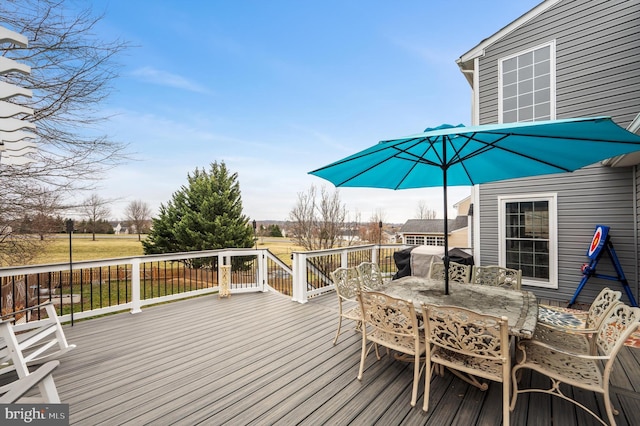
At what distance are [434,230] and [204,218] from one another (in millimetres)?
18024

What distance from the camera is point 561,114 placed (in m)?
5.00

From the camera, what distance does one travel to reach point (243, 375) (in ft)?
8.45

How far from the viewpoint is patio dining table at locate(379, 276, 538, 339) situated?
215 centimetres

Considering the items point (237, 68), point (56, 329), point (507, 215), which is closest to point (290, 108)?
point (237, 68)

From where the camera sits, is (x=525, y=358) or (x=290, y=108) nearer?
(x=525, y=358)

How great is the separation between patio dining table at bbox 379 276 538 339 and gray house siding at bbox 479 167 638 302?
3.14 meters

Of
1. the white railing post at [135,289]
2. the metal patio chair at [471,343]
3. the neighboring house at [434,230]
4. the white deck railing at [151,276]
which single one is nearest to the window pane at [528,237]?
the white deck railing at [151,276]

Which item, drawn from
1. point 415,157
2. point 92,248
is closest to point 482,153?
point 415,157

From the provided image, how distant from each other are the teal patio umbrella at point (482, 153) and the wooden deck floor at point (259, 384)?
1.12m

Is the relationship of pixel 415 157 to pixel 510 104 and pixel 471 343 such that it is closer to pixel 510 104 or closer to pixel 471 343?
pixel 471 343

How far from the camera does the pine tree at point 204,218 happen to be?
43.1 ft

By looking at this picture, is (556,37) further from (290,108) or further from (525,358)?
(290,108)

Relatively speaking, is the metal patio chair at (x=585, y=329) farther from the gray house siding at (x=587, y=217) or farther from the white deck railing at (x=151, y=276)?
the white deck railing at (x=151, y=276)

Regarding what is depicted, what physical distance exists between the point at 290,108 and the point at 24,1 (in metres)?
8.56
